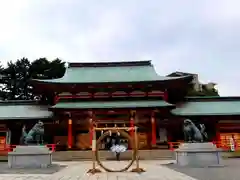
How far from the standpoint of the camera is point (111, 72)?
1235 inches

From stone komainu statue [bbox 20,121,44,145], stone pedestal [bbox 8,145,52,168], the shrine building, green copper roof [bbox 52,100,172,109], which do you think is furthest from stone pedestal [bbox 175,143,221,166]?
the shrine building

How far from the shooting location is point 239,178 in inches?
368

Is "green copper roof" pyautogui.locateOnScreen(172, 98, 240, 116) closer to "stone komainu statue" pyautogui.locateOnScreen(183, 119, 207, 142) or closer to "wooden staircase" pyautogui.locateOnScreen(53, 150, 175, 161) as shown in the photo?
"wooden staircase" pyautogui.locateOnScreen(53, 150, 175, 161)

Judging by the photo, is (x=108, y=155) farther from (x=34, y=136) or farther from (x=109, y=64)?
(x=109, y=64)

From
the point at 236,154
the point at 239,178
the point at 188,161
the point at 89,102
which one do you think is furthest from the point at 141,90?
the point at 239,178

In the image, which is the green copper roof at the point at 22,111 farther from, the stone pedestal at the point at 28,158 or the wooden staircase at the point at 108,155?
the stone pedestal at the point at 28,158

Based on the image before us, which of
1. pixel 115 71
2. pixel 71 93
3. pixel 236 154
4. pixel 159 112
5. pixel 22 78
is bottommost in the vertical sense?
pixel 236 154

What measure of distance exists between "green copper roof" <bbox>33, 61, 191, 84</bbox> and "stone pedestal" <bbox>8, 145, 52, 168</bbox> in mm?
14020

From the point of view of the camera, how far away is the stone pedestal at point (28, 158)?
1438 centimetres

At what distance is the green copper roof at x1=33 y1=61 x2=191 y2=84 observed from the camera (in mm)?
28759

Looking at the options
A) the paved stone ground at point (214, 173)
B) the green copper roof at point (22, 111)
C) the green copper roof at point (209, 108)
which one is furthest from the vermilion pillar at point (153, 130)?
the paved stone ground at point (214, 173)

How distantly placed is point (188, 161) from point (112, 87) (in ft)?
45.2

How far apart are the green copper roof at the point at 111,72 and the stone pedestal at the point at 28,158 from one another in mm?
14020

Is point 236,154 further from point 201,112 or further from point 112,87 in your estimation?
point 112,87
